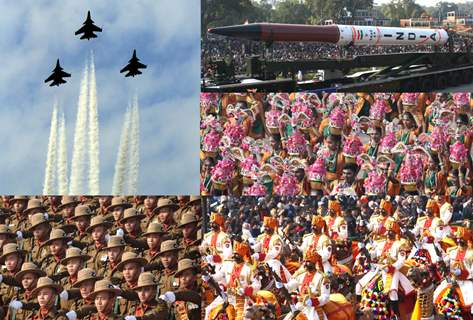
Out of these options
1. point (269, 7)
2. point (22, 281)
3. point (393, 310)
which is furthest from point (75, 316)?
point (269, 7)

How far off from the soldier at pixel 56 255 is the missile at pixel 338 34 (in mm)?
6763

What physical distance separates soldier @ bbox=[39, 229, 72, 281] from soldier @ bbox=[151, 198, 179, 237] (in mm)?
1596

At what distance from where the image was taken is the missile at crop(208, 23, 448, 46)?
20828 mm

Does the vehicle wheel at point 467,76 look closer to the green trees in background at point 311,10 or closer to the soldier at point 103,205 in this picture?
the green trees in background at point 311,10

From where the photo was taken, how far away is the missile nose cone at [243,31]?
68.1 ft

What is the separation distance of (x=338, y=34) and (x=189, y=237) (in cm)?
778

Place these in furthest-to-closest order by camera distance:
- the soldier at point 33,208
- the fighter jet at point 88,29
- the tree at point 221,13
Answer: the fighter jet at point 88,29 < the tree at point 221,13 < the soldier at point 33,208

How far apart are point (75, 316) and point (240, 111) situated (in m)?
4.75

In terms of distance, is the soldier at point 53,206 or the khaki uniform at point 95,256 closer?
the khaki uniform at point 95,256

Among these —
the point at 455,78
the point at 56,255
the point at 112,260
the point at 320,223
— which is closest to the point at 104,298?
the point at 112,260

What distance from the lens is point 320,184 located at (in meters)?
17.0

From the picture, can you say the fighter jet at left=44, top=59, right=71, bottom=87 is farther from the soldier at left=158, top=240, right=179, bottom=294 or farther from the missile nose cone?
the soldier at left=158, top=240, right=179, bottom=294

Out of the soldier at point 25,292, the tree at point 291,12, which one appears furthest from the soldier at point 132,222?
the tree at point 291,12

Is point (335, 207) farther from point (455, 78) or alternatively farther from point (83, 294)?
point (455, 78)
